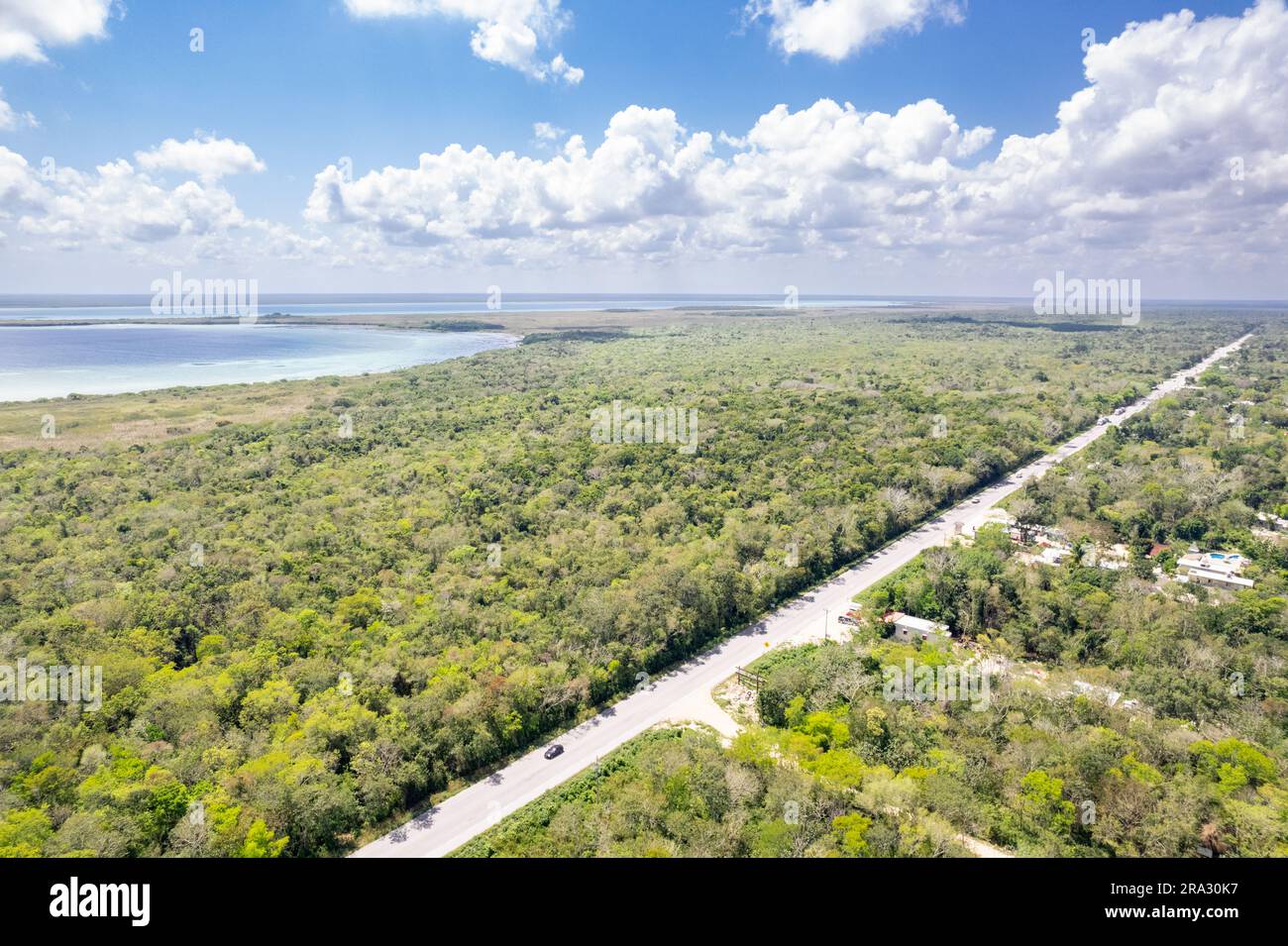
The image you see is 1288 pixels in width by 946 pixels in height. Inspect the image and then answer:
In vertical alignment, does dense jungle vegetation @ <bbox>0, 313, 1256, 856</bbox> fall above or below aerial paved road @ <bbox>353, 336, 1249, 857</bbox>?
above

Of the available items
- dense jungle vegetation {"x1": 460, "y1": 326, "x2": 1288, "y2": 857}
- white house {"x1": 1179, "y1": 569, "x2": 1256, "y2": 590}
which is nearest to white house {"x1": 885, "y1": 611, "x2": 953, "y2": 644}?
dense jungle vegetation {"x1": 460, "y1": 326, "x2": 1288, "y2": 857}

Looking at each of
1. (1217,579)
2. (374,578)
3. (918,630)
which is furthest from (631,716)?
(1217,579)

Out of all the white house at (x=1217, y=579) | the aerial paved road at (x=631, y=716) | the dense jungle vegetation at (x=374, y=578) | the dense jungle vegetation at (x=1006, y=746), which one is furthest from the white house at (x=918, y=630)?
the white house at (x=1217, y=579)

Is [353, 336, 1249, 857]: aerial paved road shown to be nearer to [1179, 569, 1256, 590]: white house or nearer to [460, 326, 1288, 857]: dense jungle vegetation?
[460, 326, 1288, 857]: dense jungle vegetation

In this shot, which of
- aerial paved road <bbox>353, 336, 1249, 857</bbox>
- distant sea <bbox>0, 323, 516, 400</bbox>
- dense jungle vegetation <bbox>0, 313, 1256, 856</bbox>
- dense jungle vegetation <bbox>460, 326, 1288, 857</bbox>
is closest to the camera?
dense jungle vegetation <bbox>460, 326, 1288, 857</bbox>

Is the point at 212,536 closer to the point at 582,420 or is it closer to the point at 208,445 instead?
the point at 208,445

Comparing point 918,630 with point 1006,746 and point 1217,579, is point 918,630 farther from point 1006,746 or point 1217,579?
point 1217,579

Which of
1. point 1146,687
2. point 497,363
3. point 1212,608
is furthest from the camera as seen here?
point 497,363

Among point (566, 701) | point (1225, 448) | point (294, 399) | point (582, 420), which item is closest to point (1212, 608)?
point (566, 701)
